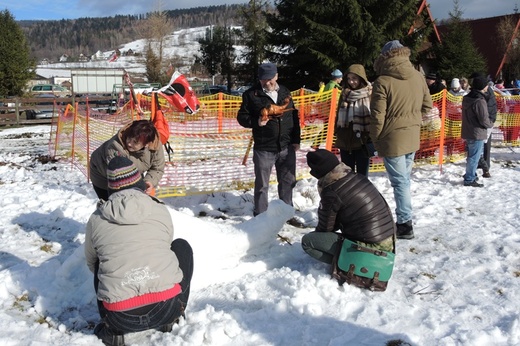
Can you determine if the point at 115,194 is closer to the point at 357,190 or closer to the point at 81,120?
the point at 357,190

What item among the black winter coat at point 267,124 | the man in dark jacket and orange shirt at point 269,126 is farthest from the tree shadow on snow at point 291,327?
the black winter coat at point 267,124

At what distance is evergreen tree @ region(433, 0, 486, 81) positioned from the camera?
30266 mm

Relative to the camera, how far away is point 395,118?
15.7 ft

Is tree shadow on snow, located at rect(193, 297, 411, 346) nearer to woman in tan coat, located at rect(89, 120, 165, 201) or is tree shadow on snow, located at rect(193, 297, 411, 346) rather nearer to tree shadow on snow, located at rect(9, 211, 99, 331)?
tree shadow on snow, located at rect(9, 211, 99, 331)

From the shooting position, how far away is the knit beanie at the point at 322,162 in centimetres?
368

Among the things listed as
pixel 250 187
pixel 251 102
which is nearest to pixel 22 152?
pixel 250 187

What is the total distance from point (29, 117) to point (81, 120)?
1482 centimetres

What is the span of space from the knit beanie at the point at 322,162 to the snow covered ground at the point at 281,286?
81 centimetres

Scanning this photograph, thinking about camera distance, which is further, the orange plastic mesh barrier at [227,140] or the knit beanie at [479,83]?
the knit beanie at [479,83]

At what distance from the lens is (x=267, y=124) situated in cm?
516

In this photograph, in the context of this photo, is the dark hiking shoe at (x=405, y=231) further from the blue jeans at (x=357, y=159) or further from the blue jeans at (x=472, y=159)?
the blue jeans at (x=472, y=159)

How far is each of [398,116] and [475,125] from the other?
311 centimetres

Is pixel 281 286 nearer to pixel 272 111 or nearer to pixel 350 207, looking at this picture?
pixel 350 207

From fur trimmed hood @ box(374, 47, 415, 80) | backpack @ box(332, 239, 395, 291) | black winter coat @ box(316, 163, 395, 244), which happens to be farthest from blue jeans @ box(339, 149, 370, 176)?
backpack @ box(332, 239, 395, 291)
